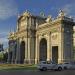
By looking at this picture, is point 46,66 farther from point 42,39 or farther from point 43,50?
point 43,50

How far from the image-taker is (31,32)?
80062 mm

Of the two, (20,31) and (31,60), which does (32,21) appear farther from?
(31,60)

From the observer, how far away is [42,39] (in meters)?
78.4

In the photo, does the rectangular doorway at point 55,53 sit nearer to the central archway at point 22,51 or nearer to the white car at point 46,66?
the central archway at point 22,51

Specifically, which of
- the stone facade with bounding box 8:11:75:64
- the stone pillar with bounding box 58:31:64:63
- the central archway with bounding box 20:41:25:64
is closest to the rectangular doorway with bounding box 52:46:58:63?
the stone facade with bounding box 8:11:75:64

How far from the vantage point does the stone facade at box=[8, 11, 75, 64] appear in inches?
2689

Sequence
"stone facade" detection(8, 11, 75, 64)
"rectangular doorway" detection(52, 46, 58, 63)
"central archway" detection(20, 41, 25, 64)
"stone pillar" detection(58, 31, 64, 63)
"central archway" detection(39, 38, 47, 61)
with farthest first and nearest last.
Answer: "central archway" detection(20, 41, 25, 64) → "central archway" detection(39, 38, 47, 61) → "rectangular doorway" detection(52, 46, 58, 63) → "stone facade" detection(8, 11, 75, 64) → "stone pillar" detection(58, 31, 64, 63)

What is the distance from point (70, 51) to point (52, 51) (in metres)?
6.40

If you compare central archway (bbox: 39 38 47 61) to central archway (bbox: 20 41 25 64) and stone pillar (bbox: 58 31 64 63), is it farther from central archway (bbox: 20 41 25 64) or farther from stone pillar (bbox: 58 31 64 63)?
stone pillar (bbox: 58 31 64 63)

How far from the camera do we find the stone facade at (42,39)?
68312 millimetres

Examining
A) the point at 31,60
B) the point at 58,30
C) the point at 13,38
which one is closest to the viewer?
the point at 58,30

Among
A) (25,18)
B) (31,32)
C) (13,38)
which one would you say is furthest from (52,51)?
(13,38)

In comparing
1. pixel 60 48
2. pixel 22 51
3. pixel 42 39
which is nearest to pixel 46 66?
pixel 60 48

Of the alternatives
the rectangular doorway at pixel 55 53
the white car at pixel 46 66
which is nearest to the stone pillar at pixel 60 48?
the rectangular doorway at pixel 55 53
